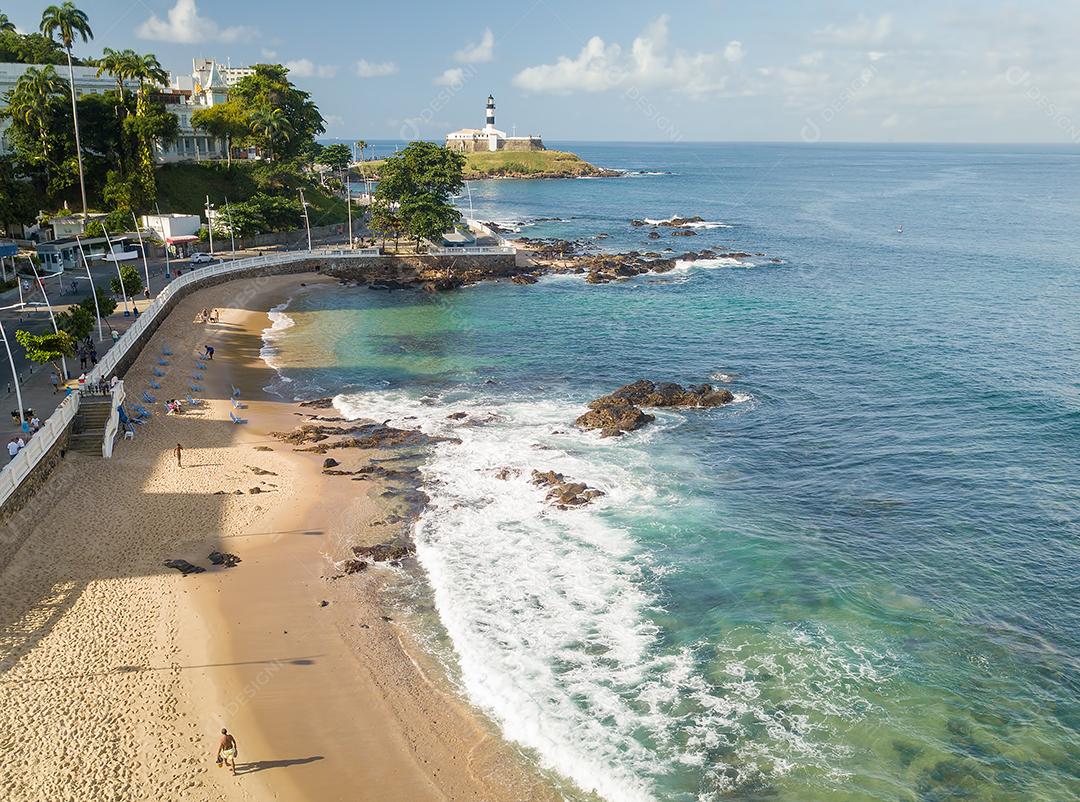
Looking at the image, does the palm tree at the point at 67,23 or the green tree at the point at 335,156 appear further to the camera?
the green tree at the point at 335,156

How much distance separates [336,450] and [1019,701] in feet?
96.1

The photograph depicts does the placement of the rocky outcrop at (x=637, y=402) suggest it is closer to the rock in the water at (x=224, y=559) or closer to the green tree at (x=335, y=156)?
the rock in the water at (x=224, y=559)

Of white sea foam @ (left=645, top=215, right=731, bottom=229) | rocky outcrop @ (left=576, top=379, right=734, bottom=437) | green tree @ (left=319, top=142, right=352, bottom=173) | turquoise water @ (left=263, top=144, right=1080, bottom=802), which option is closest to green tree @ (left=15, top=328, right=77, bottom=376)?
turquoise water @ (left=263, top=144, right=1080, bottom=802)

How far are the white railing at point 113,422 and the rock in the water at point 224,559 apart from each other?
33.6 ft

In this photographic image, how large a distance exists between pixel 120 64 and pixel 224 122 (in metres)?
13.1

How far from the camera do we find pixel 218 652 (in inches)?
896

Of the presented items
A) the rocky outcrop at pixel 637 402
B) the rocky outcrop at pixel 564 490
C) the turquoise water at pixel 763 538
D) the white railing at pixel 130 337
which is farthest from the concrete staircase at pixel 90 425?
the rocky outcrop at pixel 637 402

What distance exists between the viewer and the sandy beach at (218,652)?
18.6 m

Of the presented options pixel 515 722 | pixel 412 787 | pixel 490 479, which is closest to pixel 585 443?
pixel 490 479

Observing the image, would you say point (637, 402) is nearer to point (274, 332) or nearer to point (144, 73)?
point (274, 332)

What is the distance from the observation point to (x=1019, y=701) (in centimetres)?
2181

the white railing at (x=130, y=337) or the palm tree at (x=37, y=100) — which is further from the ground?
the palm tree at (x=37, y=100)

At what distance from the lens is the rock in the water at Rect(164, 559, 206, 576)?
87.7 ft

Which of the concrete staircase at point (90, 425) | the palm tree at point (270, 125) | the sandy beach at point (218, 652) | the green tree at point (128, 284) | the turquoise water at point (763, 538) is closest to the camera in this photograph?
the sandy beach at point (218, 652)
